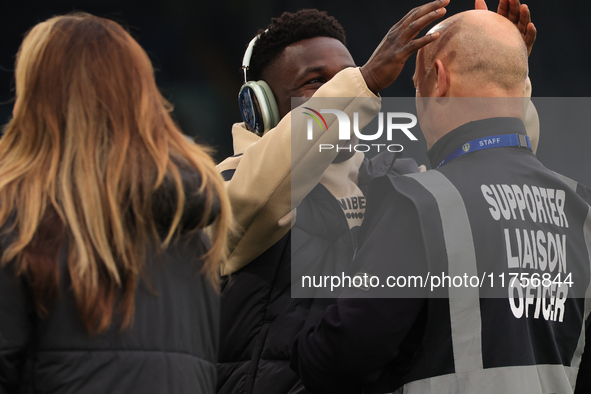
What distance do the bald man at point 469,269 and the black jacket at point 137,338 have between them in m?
0.22

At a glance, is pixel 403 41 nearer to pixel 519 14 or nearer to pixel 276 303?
pixel 519 14

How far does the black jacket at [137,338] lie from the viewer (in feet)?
2.29

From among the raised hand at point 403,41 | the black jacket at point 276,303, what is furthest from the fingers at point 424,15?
the black jacket at point 276,303

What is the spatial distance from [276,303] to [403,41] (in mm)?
545

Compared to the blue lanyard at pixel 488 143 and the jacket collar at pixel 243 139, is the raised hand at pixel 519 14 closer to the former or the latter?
the blue lanyard at pixel 488 143

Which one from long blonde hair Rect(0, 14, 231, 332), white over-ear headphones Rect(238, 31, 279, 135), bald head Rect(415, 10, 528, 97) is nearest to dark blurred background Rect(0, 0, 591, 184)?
white over-ear headphones Rect(238, 31, 279, 135)

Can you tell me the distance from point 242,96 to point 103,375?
0.88 metres

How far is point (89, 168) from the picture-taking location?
0.75 m

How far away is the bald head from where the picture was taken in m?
1.01

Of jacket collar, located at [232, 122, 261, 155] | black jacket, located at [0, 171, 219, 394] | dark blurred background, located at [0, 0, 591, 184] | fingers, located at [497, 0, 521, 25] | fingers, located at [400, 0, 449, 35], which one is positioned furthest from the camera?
dark blurred background, located at [0, 0, 591, 184]

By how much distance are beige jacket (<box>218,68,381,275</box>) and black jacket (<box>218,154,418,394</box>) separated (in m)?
0.05

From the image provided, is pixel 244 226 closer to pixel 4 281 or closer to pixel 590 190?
pixel 4 281

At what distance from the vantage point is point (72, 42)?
2.63ft

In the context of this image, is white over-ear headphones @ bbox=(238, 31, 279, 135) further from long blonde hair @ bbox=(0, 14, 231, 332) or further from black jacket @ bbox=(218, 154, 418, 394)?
long blonde hair @ bbox=(0, 14, 231, 332)
